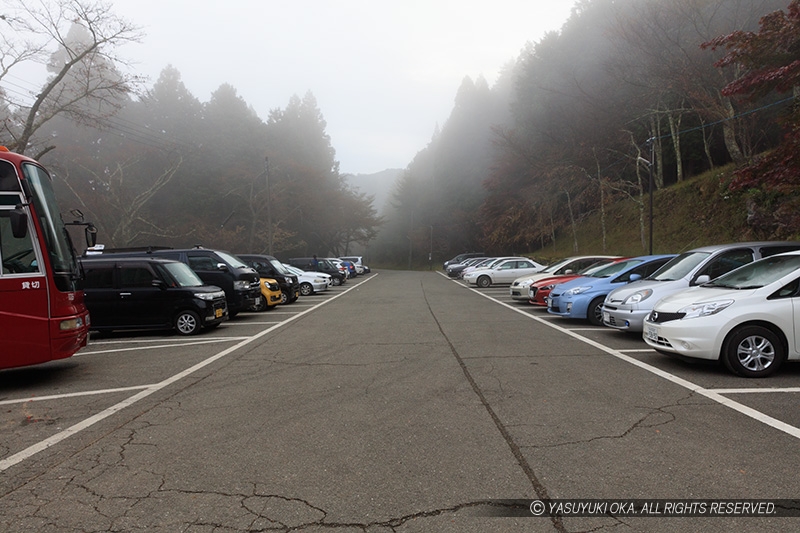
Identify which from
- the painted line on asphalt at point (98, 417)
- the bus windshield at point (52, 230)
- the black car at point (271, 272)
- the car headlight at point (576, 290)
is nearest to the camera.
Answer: the painted line on asphalt at point (98, 417)

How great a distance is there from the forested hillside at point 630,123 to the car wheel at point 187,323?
510 inches

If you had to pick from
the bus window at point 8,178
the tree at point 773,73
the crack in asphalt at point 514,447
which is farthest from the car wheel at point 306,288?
the tree at point 773,73

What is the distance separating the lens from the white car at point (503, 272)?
25.3m

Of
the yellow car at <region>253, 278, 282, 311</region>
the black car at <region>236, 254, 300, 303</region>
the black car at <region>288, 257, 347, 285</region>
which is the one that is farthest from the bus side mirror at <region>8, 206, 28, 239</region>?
the black car at <region>288, 257, 347, 285</region>

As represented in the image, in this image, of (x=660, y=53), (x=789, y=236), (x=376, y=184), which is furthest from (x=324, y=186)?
(x=376, y=184)

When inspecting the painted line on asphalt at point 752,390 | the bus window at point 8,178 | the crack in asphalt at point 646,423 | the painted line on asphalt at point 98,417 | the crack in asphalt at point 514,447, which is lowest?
the painted line on asphalt at point 752,390

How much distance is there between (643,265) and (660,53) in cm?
2032

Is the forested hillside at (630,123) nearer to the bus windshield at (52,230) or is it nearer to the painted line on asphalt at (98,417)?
the painted line on asphalt at (98,417)

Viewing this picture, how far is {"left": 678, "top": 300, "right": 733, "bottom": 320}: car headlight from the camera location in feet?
20.7

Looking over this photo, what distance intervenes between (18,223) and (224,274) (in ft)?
25.0

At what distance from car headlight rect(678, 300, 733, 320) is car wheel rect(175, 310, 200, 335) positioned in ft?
31.0

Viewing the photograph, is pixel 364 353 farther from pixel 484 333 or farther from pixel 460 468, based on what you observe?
pixel 460 468

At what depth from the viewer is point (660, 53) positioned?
2616 centimetres

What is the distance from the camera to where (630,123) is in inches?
1291
